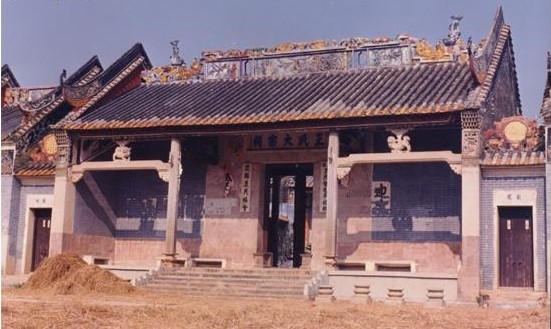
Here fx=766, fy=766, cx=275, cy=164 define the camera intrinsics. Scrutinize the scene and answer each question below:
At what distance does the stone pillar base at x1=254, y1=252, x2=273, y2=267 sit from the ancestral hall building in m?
0.05

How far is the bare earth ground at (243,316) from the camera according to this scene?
8984mm

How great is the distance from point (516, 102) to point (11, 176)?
43.3ft

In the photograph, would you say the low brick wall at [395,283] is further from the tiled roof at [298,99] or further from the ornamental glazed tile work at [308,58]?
the ornamental glazed tile work at [308,58]

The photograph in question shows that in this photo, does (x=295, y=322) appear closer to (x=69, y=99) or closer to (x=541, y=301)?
(x=541, y=301)

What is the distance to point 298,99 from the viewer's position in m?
17.3

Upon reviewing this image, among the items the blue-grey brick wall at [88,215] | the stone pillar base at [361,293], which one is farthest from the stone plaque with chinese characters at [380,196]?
the blue-grey brick wall at [88,215]

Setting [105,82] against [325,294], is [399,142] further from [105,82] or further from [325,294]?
[105,82]

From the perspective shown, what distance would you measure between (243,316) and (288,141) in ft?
29.7

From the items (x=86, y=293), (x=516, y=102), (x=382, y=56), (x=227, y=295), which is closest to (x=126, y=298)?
(x=86, y=293)

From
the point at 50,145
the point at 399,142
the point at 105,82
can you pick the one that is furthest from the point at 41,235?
the point at 399,142

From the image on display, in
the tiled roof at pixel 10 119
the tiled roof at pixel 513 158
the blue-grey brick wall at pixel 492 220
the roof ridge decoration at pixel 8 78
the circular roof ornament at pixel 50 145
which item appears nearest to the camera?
the blue-grey brick wall at pixel 492 220

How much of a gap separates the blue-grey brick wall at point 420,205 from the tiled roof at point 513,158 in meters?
1.40

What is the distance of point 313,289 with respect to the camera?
1420cm

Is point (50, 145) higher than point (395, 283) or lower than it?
higher
